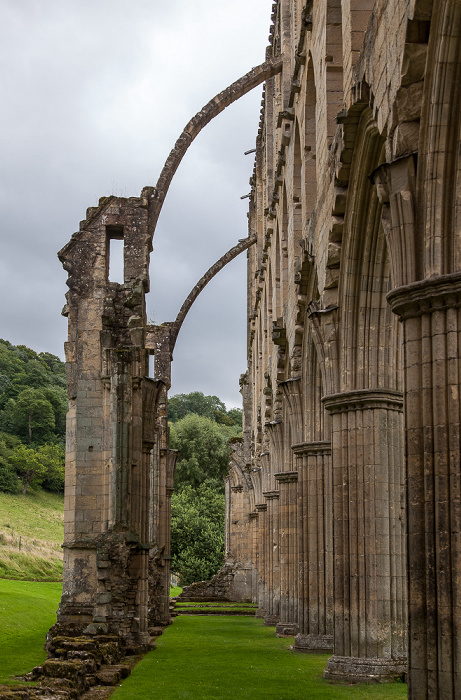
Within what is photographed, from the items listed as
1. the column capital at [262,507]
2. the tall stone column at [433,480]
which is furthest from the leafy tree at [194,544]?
the tall stone column at [433,480]

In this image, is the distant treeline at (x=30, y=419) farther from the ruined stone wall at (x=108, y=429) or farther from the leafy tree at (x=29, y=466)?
the ruined stone wall at (x=108, y=429)

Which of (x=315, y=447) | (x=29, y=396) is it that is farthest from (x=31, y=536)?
(x=315, y=447)

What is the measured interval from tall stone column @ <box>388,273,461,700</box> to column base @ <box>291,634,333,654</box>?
9.21 metres

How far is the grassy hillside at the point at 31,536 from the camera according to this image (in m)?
40.5

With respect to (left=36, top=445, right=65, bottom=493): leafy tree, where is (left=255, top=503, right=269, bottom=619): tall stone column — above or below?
below

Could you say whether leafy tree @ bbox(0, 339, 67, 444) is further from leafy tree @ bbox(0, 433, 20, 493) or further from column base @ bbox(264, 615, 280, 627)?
column base @ bbox(264, 615, 280, 627)

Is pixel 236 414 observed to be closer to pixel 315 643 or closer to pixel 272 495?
pixel 272 495

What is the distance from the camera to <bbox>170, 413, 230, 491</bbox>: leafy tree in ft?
207

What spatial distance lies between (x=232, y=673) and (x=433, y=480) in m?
7.21

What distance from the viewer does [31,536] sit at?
5091cm

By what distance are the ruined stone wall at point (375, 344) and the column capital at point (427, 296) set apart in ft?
0.06

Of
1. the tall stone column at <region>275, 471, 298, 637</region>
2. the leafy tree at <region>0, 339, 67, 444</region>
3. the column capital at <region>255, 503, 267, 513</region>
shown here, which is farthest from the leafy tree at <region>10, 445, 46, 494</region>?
the tall stone column at <region>275, 471, 298, 637</region>

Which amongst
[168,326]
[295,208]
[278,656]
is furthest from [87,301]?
[168,326]

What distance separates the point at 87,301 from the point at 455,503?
12.4 m
